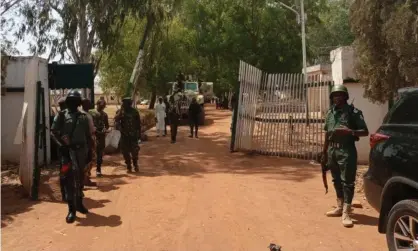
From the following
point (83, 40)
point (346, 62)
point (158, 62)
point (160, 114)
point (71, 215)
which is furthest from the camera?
point (158, 62)

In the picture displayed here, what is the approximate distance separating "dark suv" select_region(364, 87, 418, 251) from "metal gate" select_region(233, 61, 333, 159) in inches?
246

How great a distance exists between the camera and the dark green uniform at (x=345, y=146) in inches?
232

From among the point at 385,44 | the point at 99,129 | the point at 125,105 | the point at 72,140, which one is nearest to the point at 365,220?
the point at 385,44

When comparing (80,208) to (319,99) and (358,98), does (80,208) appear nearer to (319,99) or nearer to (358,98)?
(319,99)

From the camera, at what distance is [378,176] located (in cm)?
470

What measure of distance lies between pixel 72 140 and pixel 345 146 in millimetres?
3639

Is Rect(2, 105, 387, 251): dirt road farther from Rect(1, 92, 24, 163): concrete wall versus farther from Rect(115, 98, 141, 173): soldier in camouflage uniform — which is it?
Rect(1, 92, 24, 163): concrete wall

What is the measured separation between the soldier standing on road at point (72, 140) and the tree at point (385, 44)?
4993mm

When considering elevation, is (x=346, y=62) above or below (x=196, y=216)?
above

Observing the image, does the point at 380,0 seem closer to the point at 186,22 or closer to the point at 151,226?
the point at 151,226

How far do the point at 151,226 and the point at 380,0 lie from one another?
5.32m

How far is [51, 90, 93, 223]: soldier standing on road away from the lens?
6.30 m

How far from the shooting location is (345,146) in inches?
233

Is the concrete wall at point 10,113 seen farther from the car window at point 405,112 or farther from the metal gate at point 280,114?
the car window at point 405,112
